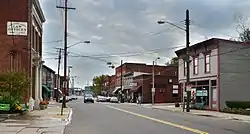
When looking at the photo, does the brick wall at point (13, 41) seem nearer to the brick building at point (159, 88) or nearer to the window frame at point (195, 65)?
the window frame at point (195, 65)

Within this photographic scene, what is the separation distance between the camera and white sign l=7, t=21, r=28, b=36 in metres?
35.3

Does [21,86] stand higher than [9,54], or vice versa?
[9,54]

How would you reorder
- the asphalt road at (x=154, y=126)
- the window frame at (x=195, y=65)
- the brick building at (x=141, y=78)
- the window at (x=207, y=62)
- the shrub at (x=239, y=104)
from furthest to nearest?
1. the brick building at (x=141, y=78)
2. the window frame at (x=195, y=65)
3. the window at (x=207, y=62)
4. the shrub at (x=239, y=104)
5. the asphalt road at (x=154, y=126)

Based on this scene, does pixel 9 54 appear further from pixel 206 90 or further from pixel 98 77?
pixel 98 77

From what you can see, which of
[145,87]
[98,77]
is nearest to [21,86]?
[145,87]

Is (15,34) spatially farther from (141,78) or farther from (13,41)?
(141,78)

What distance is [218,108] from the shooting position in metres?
41.2

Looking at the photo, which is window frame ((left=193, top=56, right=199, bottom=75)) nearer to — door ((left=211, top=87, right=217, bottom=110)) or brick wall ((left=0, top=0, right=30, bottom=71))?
door ((left=211, top=87, right=217, bottom=110))

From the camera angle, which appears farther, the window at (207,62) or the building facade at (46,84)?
the building facade at (46,84)

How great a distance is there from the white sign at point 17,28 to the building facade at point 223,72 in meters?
18.6

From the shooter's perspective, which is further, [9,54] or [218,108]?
[218,108]

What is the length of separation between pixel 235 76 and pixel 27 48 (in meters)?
21.0

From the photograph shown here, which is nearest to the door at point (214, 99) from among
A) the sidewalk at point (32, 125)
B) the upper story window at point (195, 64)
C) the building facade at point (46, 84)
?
the upper story window at point (195, 64)

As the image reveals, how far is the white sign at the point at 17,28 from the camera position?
35312 mm
